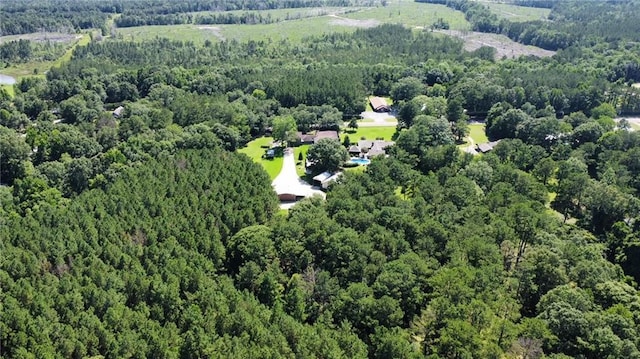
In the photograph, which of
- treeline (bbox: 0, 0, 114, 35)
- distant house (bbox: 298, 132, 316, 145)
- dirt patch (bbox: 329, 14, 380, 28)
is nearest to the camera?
distant house (bbox: 298, 132, 316, 145)

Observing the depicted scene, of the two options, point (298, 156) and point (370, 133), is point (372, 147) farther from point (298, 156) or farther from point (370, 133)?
point (298, 156)

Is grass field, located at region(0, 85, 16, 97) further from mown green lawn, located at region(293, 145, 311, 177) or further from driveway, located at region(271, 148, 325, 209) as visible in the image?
driveway, located at region(271, 148, 325, 209)

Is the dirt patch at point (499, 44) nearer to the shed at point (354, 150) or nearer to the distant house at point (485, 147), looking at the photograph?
the distant house at point (485, 147)

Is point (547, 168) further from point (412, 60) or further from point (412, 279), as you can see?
point (412, 60)

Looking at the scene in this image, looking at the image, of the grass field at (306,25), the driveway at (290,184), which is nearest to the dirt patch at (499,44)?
the grass field at (306,25)

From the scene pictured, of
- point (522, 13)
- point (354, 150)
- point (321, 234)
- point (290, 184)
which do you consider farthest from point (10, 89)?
point (522, 13)

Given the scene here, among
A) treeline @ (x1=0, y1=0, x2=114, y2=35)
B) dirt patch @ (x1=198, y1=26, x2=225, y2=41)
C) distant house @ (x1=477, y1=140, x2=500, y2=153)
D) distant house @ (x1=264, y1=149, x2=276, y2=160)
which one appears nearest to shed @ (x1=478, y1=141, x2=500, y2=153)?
distant house @ (x1=477, y1=140, x2=500, y2=153)
